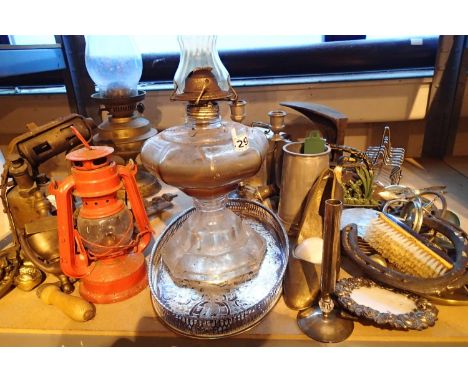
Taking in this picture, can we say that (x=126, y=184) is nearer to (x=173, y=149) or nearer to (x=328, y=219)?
(x=173, y=149)

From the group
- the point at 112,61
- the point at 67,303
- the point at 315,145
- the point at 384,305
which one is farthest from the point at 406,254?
the point at 112,61

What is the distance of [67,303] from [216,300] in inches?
10.4

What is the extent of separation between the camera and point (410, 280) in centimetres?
57

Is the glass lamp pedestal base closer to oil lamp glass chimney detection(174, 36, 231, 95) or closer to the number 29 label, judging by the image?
the number 29 label

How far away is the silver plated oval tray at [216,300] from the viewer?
554 mm

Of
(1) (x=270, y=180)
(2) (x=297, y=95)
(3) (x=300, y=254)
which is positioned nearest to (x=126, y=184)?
(3) (x=300, y=254)

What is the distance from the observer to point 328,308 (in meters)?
0.55

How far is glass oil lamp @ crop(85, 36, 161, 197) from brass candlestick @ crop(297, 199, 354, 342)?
24.7 inches

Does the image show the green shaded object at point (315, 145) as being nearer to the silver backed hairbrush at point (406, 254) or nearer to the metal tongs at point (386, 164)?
the silver backed hairbrush at point (406, 254)

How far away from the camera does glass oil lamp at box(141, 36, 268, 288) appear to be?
1.94 ft

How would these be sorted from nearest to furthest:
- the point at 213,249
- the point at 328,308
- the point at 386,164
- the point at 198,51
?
the point at 328,308
the point at 213,249
the point at 198,51
the point at 386,164

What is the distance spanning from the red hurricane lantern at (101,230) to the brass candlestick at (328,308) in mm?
316

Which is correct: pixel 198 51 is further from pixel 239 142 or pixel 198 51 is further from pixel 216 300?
pixel 216 300

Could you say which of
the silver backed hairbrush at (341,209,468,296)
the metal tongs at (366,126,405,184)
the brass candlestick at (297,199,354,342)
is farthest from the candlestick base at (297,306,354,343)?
the metal tongs at (366,126,405,184)
